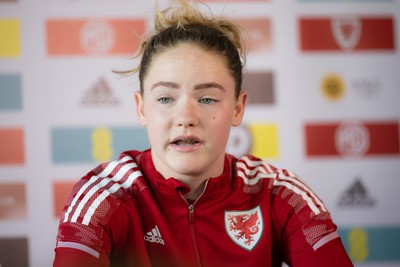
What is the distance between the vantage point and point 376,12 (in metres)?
2.19

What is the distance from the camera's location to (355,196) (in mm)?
2182

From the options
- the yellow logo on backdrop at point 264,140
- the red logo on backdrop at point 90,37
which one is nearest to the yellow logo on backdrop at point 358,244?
the yellow logo on backdrop at point 264,140

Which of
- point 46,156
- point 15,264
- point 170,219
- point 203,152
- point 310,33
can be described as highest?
point 310,33

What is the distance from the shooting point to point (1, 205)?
2070 mm

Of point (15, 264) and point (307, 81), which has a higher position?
point (307, 81)

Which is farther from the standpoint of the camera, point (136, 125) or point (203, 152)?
point (136, 125)

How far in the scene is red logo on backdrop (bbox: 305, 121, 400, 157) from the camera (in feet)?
7.12

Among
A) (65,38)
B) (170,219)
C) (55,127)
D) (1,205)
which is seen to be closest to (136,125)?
(55,127)

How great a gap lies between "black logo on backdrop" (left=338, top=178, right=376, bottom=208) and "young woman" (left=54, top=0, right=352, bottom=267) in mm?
1157

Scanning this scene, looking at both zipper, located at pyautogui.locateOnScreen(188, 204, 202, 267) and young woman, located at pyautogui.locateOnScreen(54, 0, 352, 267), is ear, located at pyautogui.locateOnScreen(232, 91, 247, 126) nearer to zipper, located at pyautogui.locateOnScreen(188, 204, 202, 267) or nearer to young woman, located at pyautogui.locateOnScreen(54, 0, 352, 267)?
young woman, located at pyautogui.locateOnScreen(54, 0, 352, 267)

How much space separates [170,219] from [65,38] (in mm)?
1315

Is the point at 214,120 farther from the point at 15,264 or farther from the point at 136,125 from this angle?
the point at 15,264

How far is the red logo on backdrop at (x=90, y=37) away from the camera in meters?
2.09

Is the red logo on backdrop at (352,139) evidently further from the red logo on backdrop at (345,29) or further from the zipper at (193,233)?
the zipper at (193,233)
